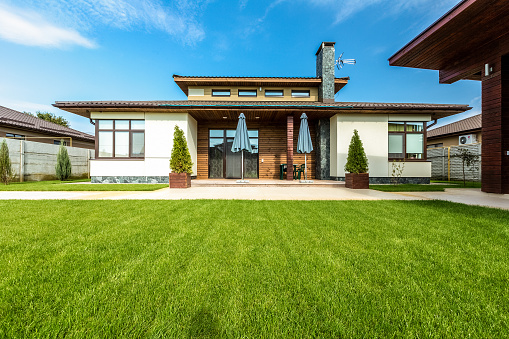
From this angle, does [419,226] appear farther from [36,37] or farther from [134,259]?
[36,37]

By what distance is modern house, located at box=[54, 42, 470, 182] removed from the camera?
9742 mm

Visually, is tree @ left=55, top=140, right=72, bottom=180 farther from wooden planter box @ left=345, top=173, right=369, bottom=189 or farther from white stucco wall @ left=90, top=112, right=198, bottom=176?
wooden planter box @ left=345, top=173, right=369, bottom=189

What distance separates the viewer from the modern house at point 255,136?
9742 millimetres

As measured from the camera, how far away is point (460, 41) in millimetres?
5293

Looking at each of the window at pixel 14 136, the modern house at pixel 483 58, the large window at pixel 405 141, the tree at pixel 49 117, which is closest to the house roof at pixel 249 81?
the large window at pixel 405 141

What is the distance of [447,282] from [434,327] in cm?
67

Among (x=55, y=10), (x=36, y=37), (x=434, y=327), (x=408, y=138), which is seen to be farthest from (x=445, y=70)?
(x=36, y=37)

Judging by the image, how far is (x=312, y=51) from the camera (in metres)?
13.7

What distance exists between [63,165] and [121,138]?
14.3 ft

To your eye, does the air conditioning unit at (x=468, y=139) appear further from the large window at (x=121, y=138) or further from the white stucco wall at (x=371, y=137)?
the large window at (x=121, y=138)

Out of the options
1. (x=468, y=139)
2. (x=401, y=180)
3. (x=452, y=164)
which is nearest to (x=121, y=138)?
(x=401, y=180)

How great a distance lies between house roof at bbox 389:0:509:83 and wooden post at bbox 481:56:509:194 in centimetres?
54

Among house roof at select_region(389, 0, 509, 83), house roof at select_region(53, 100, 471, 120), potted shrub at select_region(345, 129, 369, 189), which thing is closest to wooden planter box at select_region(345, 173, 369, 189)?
potted shrub at select_region(345, 129, 369, 189)

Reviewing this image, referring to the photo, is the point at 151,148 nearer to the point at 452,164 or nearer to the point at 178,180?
the point at 178,180
